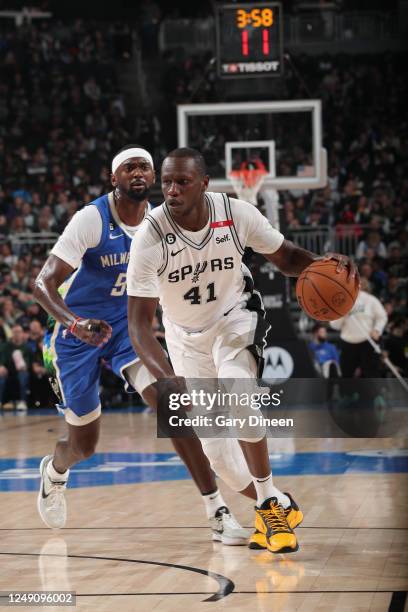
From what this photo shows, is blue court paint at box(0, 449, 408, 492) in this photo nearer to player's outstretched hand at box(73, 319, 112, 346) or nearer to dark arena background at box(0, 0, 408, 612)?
dark arena background at box(0, 0, 408, 612)

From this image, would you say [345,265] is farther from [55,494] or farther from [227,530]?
[55,494]

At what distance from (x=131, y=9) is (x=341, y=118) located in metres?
6.56

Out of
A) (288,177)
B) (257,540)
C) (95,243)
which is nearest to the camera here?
(257,540)

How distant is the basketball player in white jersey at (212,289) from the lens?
5.18 metres

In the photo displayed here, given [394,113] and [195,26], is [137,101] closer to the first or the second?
[195,26]

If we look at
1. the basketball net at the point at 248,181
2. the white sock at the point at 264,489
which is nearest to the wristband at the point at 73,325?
the white sock at the point at 264,489

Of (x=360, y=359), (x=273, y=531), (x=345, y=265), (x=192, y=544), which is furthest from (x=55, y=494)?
(x=360, y=359)

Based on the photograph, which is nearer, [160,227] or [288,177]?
[160,227]

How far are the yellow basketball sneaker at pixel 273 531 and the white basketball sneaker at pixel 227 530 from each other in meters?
0.12

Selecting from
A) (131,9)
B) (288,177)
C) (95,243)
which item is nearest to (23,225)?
(288,177)

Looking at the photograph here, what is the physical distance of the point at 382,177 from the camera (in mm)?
20281

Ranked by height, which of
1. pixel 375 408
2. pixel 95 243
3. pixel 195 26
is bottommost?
pixel 375 408

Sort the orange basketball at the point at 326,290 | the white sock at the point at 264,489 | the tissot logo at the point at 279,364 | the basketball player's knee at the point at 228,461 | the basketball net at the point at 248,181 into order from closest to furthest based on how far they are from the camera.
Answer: the orange basketball at the point at 326,290 < the white sock at the point at 264,489 < the basketball player's knee at the point at 228,461 < the basketball net at the point at 248,181 < the tissot logo at the point at 279,364

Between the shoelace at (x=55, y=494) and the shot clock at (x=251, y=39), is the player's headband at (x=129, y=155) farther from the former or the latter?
the shot clock at (x=251, y=39)
